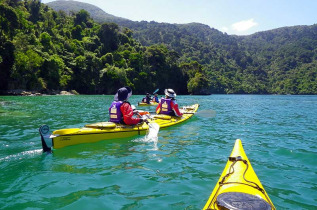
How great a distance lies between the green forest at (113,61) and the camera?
38625 millimetres

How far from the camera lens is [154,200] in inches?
148

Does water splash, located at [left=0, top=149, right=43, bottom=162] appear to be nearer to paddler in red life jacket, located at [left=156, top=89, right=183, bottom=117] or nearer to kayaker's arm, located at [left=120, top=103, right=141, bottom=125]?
kayaker's arm, located at [left=120, top=103, right=141, bottom=125]

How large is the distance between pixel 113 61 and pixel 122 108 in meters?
55.3

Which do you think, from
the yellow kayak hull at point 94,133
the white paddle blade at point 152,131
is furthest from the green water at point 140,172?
the white paddle blade at point 152,131

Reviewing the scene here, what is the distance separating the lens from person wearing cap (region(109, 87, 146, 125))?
7.69 m

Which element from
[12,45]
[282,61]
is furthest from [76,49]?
[282,61]

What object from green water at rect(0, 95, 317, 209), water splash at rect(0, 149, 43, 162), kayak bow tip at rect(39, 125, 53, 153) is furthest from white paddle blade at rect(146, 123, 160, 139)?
water splash at rect(0, 149, 43, 162)

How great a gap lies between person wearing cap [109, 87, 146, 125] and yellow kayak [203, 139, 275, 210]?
14.7 ft

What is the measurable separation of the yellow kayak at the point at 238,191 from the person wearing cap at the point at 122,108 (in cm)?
447

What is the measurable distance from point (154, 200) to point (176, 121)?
7493 millimetres

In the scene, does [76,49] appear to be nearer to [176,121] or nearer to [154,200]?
[176,121]

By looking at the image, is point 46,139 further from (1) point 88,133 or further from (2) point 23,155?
(1) point 88,133

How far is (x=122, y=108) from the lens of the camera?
309 inches

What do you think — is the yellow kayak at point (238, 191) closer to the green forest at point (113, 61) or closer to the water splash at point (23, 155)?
the water splash at point (23, 155)
